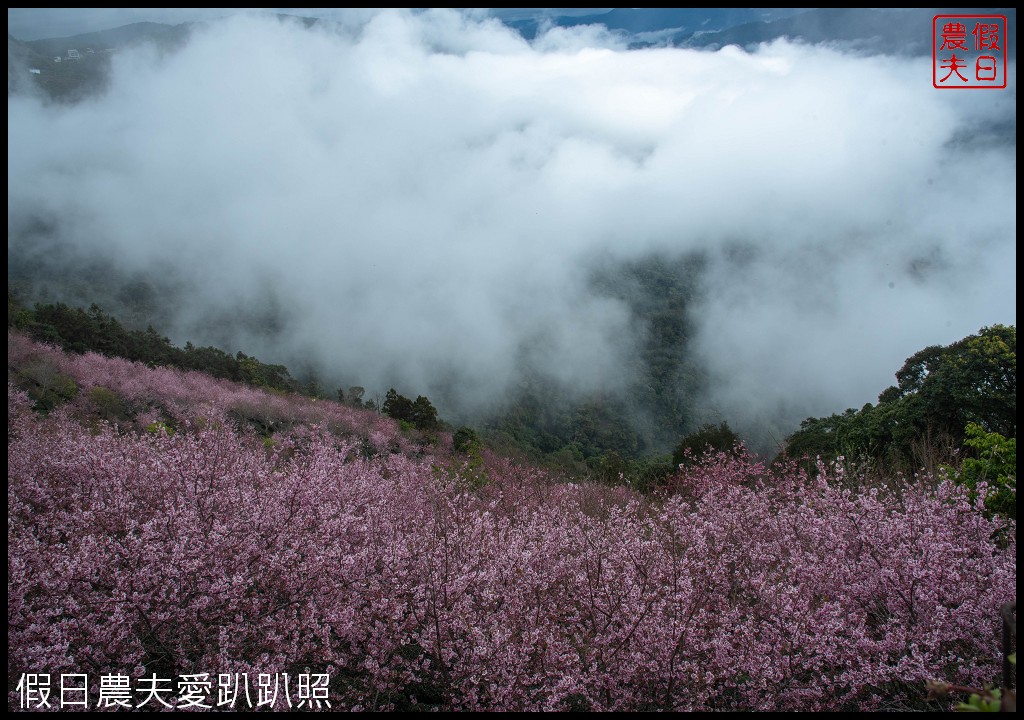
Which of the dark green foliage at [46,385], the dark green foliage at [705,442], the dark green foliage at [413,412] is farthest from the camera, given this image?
the dark green foliage at [705,442]

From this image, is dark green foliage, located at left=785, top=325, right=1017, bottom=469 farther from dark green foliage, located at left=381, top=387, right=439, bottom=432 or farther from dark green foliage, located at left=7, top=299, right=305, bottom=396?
dark green foliage, located at left=7, top=299, right=305, bottom=396

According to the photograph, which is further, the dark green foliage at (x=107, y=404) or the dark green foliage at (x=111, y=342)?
the dark green foliage at (x=111, y=342)

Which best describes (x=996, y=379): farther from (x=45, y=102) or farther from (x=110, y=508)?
(x=45, y=102)

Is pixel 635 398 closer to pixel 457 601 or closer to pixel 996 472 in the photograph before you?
pixel 996 472

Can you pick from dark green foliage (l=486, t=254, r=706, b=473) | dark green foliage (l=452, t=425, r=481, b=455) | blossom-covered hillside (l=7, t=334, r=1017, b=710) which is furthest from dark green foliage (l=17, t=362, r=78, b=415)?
dark green foliage (l=486, t=254, r=706, b=473)

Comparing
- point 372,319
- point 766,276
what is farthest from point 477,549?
point 766,276

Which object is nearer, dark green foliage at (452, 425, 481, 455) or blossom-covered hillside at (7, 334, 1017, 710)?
blossom-covered hillside at (7, 334, 1017, 710)

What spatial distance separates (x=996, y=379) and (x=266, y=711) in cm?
1946

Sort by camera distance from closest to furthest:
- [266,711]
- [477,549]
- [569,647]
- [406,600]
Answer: [266,711], [569,647], [406,600], [477,549]

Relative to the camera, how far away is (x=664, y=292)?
2911 inches

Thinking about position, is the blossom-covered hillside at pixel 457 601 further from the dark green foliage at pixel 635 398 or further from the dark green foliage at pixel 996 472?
the dark green foliage at pixel 635 398

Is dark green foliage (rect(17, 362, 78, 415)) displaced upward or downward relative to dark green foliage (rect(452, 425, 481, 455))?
upward

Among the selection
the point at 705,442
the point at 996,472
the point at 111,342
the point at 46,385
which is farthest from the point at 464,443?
the point at 996,472

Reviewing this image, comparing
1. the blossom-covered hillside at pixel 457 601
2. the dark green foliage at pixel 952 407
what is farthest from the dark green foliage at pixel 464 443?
the blossom-covered hillside at pixel 457 601
